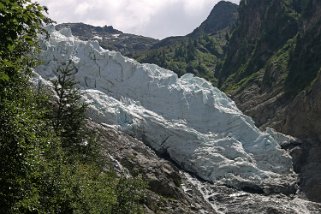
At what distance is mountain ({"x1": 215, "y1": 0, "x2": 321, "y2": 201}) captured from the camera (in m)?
94.9

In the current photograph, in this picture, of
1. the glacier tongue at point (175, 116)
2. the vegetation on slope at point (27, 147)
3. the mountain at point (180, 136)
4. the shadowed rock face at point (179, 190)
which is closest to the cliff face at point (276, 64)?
the mountain at point (180, 136)

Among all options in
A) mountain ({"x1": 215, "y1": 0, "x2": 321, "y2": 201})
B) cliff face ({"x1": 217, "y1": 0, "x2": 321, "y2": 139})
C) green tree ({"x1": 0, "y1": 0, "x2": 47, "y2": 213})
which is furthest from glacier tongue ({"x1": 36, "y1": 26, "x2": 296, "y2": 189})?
green tree ({"x1": 0, "y1": 0, "x2": 47, "y2": 213})

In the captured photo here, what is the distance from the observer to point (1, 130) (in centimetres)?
1512

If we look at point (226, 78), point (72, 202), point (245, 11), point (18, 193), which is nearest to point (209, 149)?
point (72, 202)

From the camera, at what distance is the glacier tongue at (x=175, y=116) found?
265 ft

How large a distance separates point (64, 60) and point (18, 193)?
243 feet

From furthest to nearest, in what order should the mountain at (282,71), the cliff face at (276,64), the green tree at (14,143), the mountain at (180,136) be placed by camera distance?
the cliff face at (276,64) → the mountain at (282,71) → the mountain at (180,136) → the green tree at (14,143)

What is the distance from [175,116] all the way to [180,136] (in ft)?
17.3

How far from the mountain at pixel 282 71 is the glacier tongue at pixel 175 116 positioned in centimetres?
543

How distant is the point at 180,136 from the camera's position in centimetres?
8419

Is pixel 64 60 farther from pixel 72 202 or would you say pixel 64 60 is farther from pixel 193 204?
pixel 72 202

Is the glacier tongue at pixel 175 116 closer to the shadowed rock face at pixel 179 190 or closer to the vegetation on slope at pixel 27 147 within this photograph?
the shadowed rock face at pixel 179 190

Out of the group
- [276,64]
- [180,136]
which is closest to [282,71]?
[276,64]

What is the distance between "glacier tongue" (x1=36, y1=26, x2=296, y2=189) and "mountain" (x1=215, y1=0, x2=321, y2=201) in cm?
543
